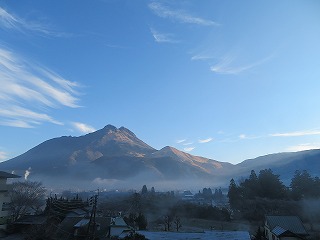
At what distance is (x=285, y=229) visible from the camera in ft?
110

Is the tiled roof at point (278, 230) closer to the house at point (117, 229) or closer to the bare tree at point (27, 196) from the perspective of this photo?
the house at point (117, 229)

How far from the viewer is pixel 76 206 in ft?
184

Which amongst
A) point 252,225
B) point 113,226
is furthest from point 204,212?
point 113,226

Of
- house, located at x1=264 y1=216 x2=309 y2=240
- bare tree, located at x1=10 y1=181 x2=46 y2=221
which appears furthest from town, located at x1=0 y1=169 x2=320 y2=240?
bare tree, located at x1=10 y1=181 x2=46 y2=221

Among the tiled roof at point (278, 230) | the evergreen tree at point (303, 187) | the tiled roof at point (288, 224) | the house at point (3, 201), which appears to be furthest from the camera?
the evergreen tree at point (303, 187)

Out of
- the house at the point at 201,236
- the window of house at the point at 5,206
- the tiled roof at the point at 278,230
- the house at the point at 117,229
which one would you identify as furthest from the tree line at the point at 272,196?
the window of house at the point at 5,206

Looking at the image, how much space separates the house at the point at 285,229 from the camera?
32625mm

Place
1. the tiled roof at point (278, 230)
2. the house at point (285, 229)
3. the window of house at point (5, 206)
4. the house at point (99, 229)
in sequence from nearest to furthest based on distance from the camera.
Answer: the house at point (285, 229)
the tiled roof at point (278, 230)
the house at point (99, 229)
the window of house at point (5, 206)

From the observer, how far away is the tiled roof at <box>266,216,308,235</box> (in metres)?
34.0

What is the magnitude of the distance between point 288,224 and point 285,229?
1860 millimetres

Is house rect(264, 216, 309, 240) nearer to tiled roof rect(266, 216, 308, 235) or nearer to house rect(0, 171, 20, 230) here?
tiled roof rect(266, 216, 308, 235)

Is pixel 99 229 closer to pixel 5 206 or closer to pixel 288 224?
pixel 5 206

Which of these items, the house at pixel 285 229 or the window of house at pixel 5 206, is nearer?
the house at pixel 285 229

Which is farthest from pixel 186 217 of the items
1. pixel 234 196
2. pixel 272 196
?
pixel 272 196
